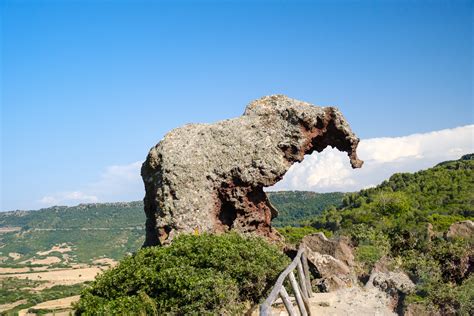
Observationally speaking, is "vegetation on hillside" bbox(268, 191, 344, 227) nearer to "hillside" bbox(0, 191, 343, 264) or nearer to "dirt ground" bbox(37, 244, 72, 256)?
"hillside" bbox(0, 191, 343, 264)

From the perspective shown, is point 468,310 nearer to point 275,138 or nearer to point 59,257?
point 275,138

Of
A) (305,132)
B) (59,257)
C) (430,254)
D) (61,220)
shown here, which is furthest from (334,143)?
(61,220)

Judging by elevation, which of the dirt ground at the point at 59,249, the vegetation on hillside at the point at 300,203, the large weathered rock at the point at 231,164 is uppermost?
the large weathered rock at the point at 231,164

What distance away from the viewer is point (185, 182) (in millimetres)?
15234

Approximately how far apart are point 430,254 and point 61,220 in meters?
157

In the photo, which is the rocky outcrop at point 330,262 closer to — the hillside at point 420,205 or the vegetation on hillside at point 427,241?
the vegetation on hillside at point 427,241

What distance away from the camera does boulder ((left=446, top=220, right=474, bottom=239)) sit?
770 inches

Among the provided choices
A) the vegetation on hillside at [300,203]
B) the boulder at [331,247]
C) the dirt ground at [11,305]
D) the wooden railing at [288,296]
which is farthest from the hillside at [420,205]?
the vegetation on hillside at [300,203]

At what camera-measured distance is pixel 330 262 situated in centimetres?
1697

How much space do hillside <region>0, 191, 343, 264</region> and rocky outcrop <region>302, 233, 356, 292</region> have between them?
227 feet

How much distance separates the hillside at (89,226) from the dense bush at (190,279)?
7718cm

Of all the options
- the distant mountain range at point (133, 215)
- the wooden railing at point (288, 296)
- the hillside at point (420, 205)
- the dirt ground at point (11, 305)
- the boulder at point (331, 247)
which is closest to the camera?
the wooden railing at point (288, 296)

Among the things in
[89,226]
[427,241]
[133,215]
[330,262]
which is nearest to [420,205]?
[427,241]

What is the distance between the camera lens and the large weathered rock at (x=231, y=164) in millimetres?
15141
